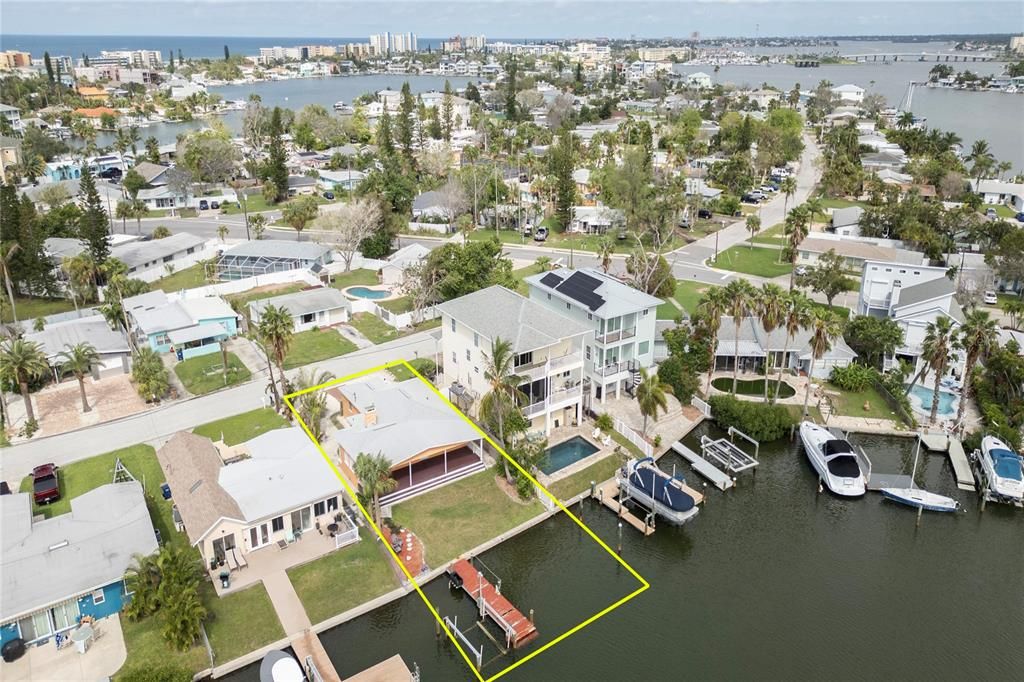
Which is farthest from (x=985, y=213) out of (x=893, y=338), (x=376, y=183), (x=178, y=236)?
(x=178, y=236)

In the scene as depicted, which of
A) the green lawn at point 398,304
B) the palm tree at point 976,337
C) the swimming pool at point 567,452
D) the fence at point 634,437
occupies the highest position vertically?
the palm tree at point 976,337

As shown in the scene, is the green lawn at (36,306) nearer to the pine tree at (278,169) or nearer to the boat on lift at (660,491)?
the pine tree at (278,169)

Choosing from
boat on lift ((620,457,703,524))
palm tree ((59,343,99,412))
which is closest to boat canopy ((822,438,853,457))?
boat on lift ((620,457,703,524))

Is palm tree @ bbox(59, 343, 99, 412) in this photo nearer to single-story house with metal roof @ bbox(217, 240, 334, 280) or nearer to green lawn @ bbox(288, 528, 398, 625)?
green lawn @ bbox(288, 528, 398, 625)

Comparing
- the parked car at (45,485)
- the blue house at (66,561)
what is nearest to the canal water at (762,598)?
the blue house at (66,561)

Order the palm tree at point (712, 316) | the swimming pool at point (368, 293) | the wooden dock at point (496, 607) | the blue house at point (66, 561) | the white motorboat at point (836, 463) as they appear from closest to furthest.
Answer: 1. the blue house at point (66, 561)
2. the wooden dock at point (496, 607)
3. the white motorboat at point (836, 463)
4. the palm tree at point (712, 316)
5. the swimming pool at point (368, 293)

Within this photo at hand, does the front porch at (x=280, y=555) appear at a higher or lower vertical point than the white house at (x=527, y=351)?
lower
